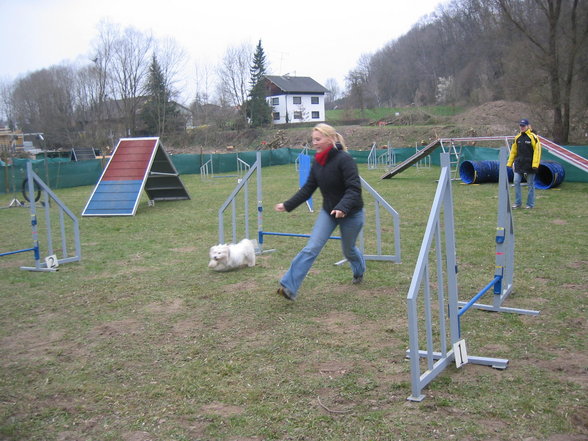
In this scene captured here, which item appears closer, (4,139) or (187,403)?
(187,403)

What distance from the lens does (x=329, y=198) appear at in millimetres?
5035

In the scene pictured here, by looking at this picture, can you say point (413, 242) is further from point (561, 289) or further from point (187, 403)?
point (187, 403)

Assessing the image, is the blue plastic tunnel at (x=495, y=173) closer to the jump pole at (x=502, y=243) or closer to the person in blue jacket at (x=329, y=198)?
the jump pole at (x=502, y=243)

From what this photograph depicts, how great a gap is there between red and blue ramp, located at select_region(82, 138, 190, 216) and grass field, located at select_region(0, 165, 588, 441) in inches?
208

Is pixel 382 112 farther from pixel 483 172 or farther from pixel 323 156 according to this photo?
pixel 323 156

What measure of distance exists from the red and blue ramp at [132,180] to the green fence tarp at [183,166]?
6.02 m

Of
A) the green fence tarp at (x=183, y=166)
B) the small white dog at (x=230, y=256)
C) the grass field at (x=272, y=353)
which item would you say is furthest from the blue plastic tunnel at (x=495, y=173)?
the small white dog at (x=230, y=256)

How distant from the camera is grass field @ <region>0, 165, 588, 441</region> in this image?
2936 mm

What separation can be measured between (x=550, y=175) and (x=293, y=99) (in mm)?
50104

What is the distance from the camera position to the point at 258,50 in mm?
55469

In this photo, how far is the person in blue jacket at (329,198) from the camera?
4.89 meters

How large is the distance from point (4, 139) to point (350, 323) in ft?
202

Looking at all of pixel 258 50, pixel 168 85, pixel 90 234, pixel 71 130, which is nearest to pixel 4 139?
pixel 71 130

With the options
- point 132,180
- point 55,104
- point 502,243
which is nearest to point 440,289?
point 502,243
